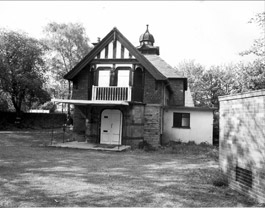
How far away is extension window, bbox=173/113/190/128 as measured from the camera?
746 inches

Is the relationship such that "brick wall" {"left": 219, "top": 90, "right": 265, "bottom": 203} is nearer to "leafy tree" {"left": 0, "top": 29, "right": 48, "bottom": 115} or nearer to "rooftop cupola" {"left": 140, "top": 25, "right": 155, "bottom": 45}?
"rooftop cupola" {"left": 140, "top": 25, "right": 155, "bottom": 45}

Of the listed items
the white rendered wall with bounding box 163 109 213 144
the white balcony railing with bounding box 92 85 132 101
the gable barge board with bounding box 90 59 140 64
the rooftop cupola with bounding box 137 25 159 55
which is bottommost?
the white rendered wall with bounding box 163 109 213 144

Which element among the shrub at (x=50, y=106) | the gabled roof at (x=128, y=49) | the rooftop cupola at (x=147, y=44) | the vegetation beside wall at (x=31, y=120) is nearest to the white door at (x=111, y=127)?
the gabled roof at (x=128, y=49)

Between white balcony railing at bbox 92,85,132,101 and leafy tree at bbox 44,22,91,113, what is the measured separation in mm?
17218

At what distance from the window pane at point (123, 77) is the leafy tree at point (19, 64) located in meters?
13.7

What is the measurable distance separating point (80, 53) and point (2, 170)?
88.7ft

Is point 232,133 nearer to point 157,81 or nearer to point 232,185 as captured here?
point 232,185

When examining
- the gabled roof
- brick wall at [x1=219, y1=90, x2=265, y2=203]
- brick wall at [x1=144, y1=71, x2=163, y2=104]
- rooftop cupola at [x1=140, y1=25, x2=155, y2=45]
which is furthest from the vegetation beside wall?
brick wall at [x1=219, y1=90, x2=265, y2=203]

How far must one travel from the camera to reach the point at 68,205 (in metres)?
4.99

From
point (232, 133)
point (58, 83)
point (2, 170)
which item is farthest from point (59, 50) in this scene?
point (232, 133)

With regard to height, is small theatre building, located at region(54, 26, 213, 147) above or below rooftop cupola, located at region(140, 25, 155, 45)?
below

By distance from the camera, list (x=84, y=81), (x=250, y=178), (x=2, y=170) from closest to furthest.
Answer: (x=250, y=178), (x=2, y=170), (x=84, y=81)

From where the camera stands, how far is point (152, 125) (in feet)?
53.7

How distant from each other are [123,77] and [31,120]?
19055 millimetres
